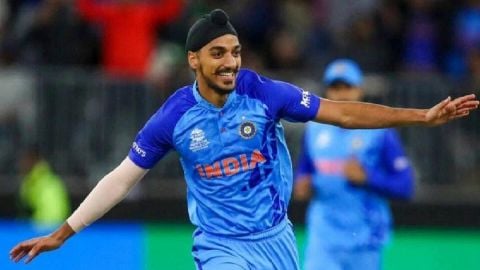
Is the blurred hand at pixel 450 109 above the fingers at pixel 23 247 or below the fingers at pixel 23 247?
above

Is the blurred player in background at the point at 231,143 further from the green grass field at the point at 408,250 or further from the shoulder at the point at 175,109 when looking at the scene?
the green grass field at the point at 408,250

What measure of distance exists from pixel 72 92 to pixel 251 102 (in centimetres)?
722

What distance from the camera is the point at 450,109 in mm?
7527

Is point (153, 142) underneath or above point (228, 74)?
underneath

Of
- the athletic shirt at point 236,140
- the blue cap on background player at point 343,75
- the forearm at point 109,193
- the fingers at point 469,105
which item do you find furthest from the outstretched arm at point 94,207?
the blue cap on background player at point 343,75

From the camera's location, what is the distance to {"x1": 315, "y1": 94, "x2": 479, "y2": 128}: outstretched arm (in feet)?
24.7

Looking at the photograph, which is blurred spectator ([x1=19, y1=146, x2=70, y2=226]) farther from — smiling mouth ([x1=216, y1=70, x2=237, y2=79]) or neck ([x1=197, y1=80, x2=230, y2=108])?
smiling mouth ([x1=216, y1=70, x2=237, y2=79])

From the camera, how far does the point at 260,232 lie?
26.7ft

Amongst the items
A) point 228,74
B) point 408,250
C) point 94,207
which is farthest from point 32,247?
point 408,250

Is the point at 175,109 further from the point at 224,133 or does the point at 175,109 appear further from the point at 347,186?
the point at 347,186

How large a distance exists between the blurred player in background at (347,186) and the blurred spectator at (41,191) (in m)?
4.25

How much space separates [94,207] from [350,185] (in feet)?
9.26

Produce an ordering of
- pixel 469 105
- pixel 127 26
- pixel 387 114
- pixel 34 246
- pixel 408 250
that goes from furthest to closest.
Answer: pixel 127 26, pixel 408 250, pixel 34 246, pixel 387 114, pixel 469 105

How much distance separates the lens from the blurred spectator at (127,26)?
613 inches
